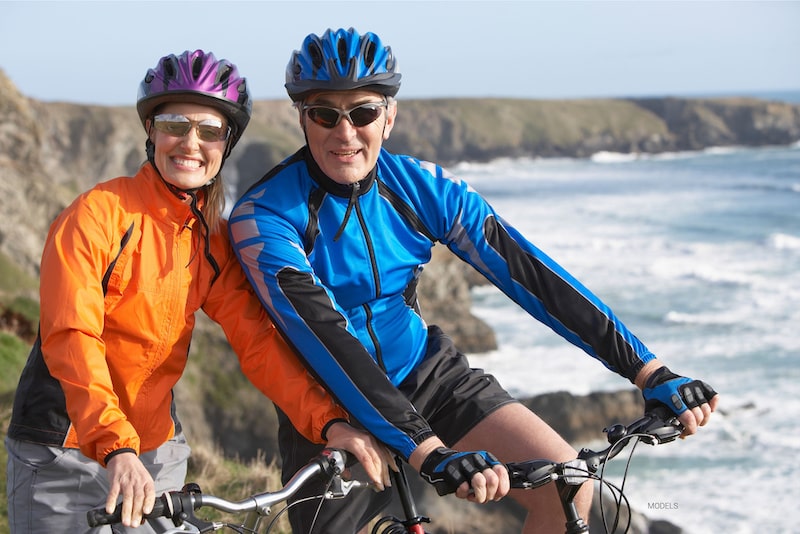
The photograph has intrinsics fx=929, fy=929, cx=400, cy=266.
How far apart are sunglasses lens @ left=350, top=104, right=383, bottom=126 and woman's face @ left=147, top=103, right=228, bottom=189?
53 centimetres

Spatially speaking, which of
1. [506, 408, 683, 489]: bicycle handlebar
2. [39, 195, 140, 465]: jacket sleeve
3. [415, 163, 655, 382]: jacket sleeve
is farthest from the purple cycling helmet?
[506, 408, 683, 489]: bicycle handlebar

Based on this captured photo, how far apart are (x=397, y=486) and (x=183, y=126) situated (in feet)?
5.21

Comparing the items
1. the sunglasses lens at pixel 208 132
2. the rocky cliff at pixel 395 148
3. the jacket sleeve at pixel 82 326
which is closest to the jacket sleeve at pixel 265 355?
the sunglasses lens at pixel 208 132

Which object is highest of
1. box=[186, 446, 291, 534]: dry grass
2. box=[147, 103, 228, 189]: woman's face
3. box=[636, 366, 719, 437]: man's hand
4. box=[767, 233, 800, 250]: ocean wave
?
box=[147, 103, 228, 189]: woman's face

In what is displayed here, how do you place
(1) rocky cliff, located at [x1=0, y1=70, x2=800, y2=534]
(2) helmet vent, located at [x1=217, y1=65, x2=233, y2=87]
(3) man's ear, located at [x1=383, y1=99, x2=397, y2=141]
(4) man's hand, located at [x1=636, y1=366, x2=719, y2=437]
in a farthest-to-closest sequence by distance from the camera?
(1) rocky cliff, located at [x1=0, y1=70, x2=800, y2=534] → (3) man's ear, located at [x1=383, y1=99, x2=397, y2=141] → (2) helmet vent, located at [x1=217, y1=65, x2=233, y2=87] → (4) man's hand, located at [x1=636, y1=366, x2=719, y2=437]

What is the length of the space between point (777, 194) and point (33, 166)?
165ft

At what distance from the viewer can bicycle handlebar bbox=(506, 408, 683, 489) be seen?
9.25ft

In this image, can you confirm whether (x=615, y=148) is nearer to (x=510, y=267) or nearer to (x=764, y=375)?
(x=764, y=375)

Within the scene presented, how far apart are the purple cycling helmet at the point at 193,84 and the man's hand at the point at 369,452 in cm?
138

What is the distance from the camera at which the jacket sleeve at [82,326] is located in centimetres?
292

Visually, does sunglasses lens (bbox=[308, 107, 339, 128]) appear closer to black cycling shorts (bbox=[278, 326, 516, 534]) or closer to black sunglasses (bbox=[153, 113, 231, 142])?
black sunglasses (bbox=[153, 113, 231, 142])

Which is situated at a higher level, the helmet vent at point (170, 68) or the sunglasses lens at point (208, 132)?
the helmet vent at point (170, 68)

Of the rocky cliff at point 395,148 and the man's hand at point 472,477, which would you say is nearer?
the man's hand at point 472,477

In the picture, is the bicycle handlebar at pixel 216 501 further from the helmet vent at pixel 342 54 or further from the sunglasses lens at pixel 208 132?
the helmet vent at pixel 342 54
